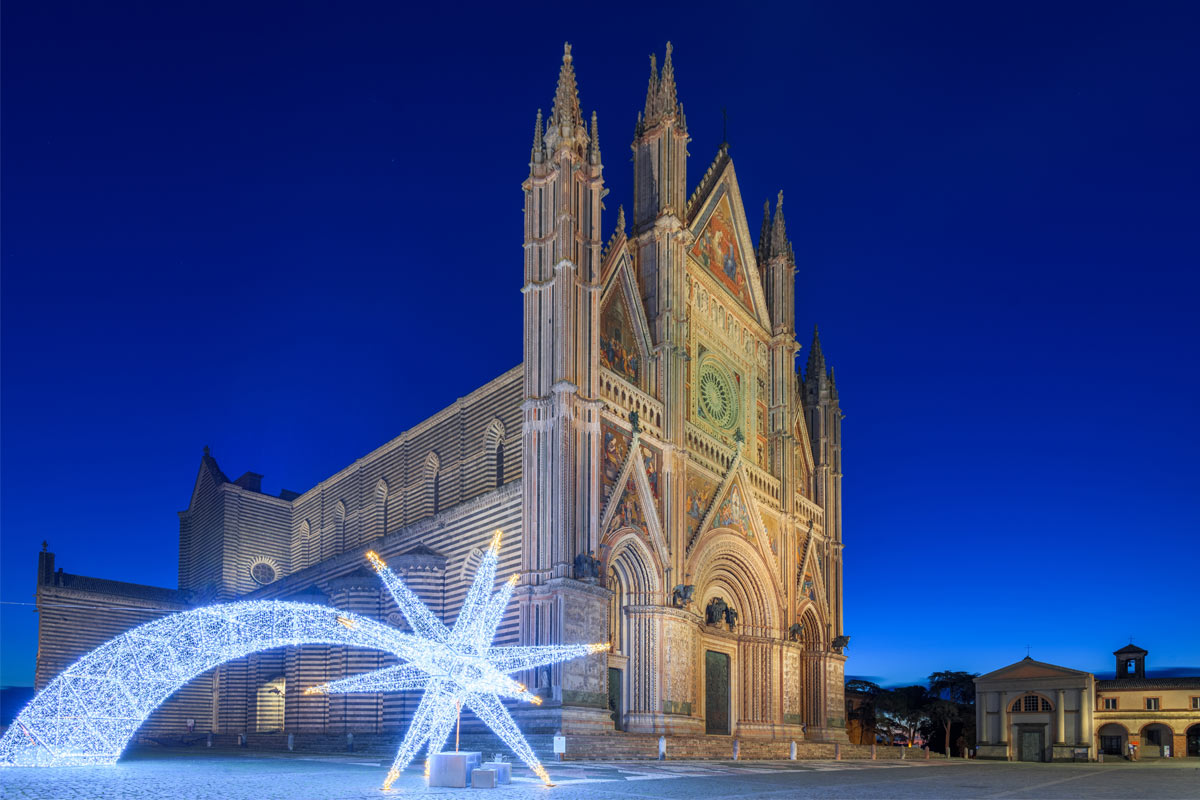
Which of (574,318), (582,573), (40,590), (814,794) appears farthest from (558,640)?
(40,590)

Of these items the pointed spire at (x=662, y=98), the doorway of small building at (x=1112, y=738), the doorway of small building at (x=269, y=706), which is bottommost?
the doorway of small building at (x=1112, y=738)

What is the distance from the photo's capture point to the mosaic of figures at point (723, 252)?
39.0 meters

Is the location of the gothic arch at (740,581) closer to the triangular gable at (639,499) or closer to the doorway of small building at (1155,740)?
the triangular gable at (639,499)

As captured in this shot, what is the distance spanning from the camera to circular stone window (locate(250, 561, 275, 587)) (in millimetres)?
50406

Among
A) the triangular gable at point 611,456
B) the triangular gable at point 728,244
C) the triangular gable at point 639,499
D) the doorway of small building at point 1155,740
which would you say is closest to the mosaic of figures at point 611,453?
the triangular gable at point 611,456

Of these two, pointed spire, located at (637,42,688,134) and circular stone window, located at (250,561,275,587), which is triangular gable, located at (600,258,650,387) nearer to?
pointed spire, located at (637,42,688,134)

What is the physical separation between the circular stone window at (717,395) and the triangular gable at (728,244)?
3498mm

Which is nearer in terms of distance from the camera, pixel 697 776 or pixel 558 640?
pixel 697 776

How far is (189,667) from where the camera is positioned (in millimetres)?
21875

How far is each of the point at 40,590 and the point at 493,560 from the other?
1370 inches

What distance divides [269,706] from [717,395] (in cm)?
2346

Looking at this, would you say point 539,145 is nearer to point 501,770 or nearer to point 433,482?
point 433,482

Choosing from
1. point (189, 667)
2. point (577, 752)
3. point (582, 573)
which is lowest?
point (577, 752)

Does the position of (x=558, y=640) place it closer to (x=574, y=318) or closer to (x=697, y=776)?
(x=697, y=776)
